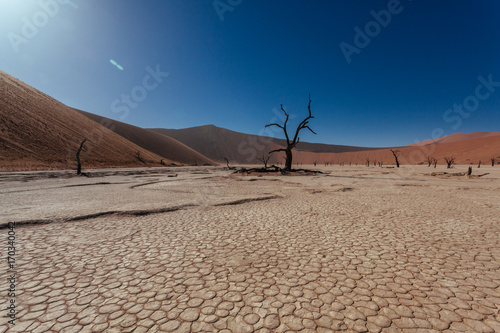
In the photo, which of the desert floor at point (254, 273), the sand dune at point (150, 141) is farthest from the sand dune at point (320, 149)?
the desert floor at point (254, 273)

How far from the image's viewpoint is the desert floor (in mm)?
2143

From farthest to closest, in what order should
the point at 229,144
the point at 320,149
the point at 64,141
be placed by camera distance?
the point at 320,149 < the point at 229,144 < the point at 64,141

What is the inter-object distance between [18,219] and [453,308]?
30.5 ft

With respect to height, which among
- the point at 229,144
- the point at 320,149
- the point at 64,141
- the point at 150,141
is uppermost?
the point at 320,149

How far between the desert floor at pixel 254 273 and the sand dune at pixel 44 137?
33652mm

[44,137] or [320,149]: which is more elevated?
[320,149]

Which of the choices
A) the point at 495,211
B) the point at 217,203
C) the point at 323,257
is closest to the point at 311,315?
the point at 323,257

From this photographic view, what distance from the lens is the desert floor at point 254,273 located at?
7.03 feet

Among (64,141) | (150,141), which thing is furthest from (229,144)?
(64,141)

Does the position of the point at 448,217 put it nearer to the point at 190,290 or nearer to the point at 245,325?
the point at 245,325

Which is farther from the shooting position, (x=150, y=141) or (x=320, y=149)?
(x=320, y=149)

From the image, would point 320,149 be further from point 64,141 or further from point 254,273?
point 254,273

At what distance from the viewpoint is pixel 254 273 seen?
121 inches

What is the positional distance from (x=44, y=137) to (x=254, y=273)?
1860 inches
